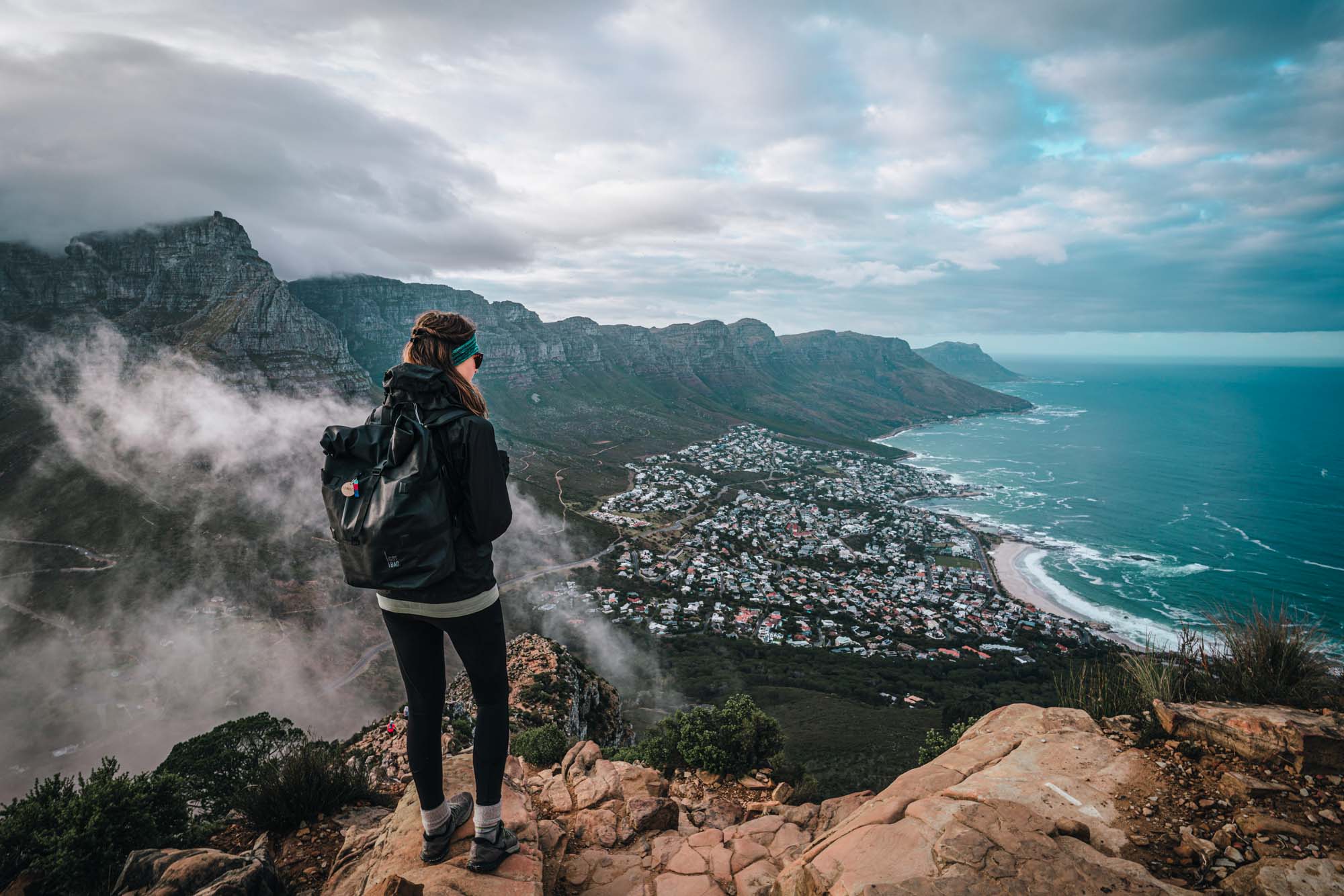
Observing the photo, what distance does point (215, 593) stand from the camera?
117ft

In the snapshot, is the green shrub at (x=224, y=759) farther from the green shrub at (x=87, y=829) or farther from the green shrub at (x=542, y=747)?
the green shrub at (x=542, y=747)

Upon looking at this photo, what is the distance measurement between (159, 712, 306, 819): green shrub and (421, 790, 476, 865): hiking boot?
124 inches

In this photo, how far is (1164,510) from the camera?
82312mm

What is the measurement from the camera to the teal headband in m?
2.83

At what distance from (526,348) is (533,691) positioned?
141 m

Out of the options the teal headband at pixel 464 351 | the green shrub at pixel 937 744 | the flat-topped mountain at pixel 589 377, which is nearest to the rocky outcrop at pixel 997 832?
the teal headband at pixel 464 351

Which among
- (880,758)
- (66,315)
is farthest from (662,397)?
(880,758)

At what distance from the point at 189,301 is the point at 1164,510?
498ft

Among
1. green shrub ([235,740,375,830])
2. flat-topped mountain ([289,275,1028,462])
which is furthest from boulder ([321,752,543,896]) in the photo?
flat-topped mountain ([289,275,1028,462])

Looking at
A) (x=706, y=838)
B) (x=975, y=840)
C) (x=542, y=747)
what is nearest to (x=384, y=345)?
(x=542, y=747)

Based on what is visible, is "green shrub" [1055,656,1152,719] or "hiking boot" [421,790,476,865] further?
"green shrub" [1055,656,1152,719]

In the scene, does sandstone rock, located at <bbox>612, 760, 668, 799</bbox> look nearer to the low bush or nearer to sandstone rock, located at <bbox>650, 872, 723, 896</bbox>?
sandstone rock, located at <bbox>650, 872, 723, 896</bbox>

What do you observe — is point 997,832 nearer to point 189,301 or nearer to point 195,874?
point 195,874

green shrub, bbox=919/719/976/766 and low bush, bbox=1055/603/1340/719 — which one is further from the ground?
low bush, bbox=1055/603/1340/719
